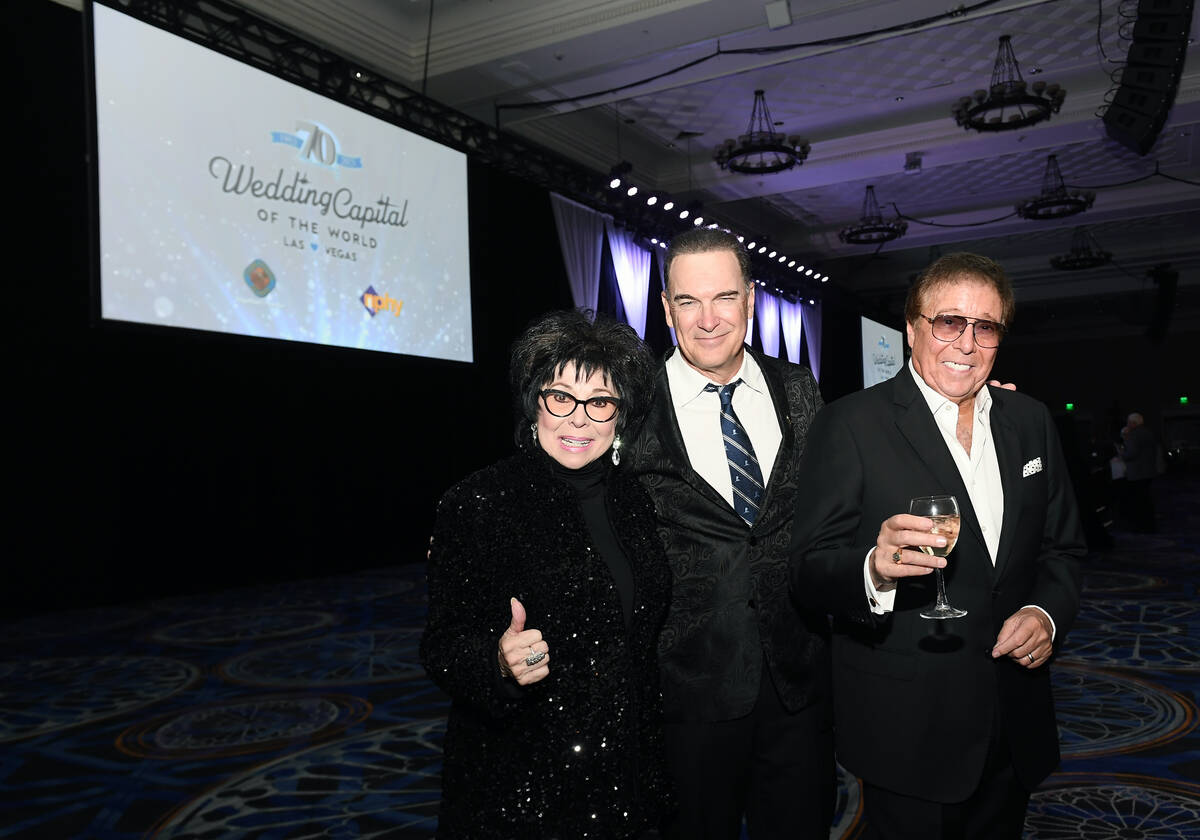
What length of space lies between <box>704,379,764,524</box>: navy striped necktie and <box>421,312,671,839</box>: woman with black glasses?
0.23m

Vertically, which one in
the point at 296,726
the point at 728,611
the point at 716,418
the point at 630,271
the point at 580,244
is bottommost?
the point at 296,726

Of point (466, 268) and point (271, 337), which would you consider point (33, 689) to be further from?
point (466, 268)

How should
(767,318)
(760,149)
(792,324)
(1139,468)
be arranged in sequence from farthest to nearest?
1. (792,324)
2. (767,318)
3. (1139,468)
4. (760,149)

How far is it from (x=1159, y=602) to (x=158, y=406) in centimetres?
688

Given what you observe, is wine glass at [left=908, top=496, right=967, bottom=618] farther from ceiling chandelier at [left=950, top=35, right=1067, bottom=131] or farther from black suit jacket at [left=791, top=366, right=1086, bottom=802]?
ceiling chandelier at [left=950, top=35, right=1067, bottom=131]

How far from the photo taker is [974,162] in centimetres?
1186

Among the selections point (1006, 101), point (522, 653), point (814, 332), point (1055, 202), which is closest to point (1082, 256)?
point (1055, 202)

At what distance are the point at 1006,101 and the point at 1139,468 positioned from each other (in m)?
4.52

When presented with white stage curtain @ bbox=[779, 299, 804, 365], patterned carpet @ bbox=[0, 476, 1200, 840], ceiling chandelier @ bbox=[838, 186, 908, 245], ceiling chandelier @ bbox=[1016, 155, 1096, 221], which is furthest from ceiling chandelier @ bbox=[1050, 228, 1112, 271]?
patterned carpet @ bbox=[0, 476, 1200, 840]

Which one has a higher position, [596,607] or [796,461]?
[796,461]

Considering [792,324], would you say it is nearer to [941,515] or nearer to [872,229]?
[872,229]

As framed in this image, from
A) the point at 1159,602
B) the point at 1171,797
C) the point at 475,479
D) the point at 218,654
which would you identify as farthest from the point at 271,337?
the point at 1159,602

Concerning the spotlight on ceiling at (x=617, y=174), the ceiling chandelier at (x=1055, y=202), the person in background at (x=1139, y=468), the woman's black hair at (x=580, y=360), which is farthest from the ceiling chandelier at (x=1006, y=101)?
the woman's black hair at (x=580, y=360)

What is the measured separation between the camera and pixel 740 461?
1.88 m
